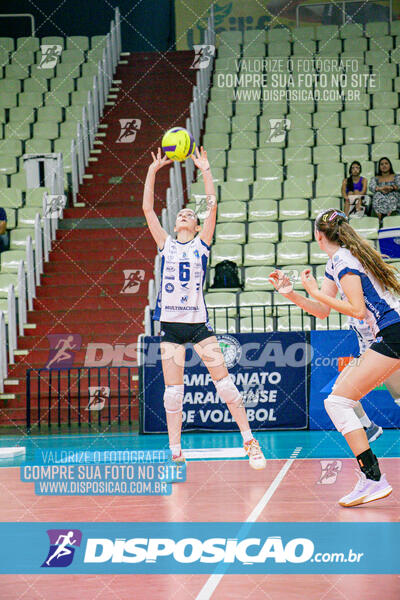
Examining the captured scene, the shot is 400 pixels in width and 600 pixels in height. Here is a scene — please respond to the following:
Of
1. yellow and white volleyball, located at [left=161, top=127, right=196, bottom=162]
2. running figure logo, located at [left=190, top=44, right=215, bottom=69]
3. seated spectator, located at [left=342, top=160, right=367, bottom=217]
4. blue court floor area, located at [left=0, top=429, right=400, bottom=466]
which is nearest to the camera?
yellow and white volleyball, located at [left=161, top=127, right=196, bottom=162]

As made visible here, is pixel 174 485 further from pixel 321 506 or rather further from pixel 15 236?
pixel 15 236

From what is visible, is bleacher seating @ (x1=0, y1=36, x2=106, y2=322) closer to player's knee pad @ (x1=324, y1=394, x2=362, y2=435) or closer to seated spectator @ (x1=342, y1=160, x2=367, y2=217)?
seated spectator @ (x1=342, y1=160, x2=367, y2=217)

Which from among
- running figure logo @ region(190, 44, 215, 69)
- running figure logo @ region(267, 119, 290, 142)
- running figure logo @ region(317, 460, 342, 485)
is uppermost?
running figure logo @ region(190, 44, 215, 69)

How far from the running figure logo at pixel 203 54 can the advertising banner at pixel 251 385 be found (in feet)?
30.5

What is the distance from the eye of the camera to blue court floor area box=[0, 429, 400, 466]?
9.21 meters

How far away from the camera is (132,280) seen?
1543 cm

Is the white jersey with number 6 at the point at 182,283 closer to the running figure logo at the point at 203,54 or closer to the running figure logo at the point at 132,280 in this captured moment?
the running figure logo at the point at 132,280

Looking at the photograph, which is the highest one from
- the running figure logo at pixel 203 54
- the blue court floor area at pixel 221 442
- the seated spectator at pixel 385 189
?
the running figure logo at pixel 203 54

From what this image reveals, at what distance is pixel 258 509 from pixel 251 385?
648cm

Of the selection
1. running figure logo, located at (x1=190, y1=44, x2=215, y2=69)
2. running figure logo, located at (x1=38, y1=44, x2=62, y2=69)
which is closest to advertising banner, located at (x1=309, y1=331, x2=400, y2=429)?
running figure logo, located at (x1=190, y1=44, x2=215, y2=69)

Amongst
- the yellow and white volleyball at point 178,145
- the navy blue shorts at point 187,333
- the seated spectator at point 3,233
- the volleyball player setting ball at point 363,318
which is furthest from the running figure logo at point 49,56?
the volleyball player setting ball at point 363,318

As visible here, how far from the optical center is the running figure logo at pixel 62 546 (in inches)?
167

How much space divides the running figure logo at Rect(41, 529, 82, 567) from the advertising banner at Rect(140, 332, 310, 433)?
23.6ft

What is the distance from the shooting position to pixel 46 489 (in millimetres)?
7000
